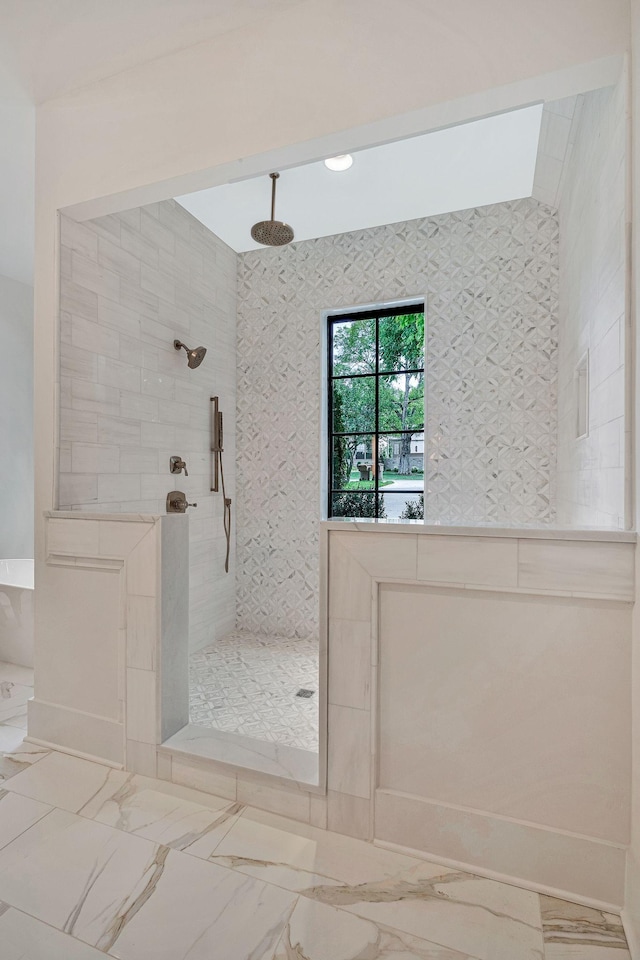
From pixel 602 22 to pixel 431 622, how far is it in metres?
1.66

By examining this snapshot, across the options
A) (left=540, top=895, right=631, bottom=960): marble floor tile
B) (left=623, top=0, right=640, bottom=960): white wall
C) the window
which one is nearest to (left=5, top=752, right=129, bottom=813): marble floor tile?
(left=540, top=895, right=631, bottom=960): marble floor tile

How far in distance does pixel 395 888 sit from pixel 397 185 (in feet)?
9.54

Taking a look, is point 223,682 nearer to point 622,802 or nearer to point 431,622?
point 431,622

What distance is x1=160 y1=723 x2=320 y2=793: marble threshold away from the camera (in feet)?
5.13

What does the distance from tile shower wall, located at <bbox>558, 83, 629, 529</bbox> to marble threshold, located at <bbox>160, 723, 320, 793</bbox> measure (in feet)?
3.95

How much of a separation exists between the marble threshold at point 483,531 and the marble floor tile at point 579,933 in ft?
3.02

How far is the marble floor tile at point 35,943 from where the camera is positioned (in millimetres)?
1096

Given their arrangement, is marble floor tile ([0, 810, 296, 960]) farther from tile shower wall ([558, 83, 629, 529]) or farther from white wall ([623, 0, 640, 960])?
tile shower wall ([558, 83, 629, 529])

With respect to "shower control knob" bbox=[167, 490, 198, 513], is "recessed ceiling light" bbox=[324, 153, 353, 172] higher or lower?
higher

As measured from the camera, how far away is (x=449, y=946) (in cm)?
112

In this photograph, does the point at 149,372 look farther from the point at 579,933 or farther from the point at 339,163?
the point at 579,933

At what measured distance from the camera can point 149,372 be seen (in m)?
2.65

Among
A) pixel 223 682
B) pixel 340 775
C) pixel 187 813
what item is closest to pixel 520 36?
pixel 340 775

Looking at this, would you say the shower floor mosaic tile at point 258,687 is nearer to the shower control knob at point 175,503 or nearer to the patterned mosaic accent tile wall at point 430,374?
the patterned mosaic accent tile wall at point 430,374
